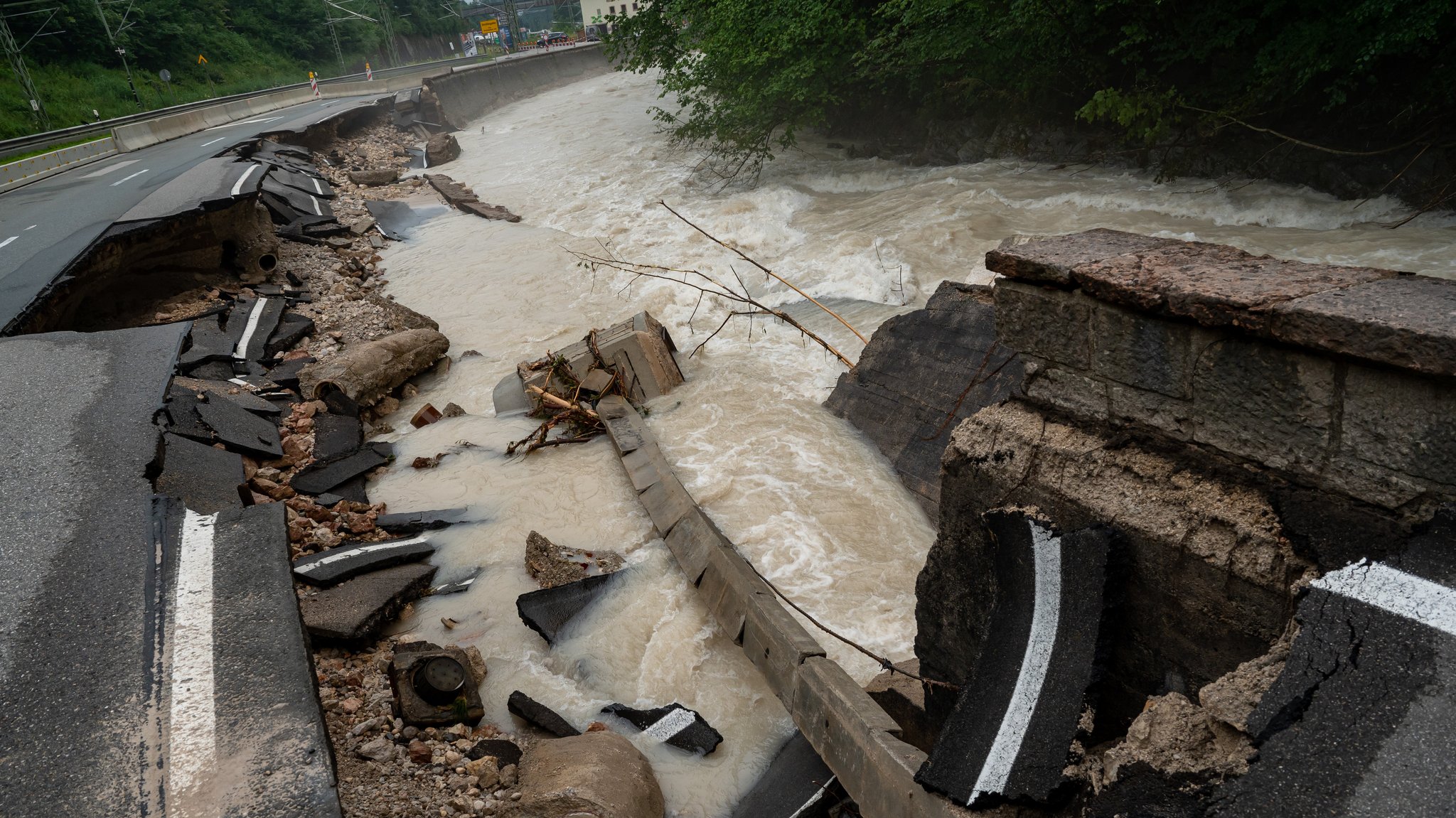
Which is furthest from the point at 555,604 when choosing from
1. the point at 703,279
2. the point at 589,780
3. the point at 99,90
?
the point at 99,90

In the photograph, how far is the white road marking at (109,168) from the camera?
54.7ft

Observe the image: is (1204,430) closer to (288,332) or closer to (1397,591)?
(1397,591)

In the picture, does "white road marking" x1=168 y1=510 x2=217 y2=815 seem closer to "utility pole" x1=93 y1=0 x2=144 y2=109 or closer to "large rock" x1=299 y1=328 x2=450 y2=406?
"large rock" x1=299 y1=328 x2=450 y2=406

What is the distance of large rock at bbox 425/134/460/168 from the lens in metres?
25.1

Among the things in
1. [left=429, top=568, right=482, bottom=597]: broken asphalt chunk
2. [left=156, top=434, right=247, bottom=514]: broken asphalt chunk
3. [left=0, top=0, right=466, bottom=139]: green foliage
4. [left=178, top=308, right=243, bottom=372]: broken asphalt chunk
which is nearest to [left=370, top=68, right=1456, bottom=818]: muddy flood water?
[left=429, top=568, right=482, bottom=597]: broken asphalt chunk

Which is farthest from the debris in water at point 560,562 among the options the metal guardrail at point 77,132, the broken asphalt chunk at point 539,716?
the metal guardrail at point 77,132

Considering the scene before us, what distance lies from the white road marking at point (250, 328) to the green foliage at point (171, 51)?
22.9 meters

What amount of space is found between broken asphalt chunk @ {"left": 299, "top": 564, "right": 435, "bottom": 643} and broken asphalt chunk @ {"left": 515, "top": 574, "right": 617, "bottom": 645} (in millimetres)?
675

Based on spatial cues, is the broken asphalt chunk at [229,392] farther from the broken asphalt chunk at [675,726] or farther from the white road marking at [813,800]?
the white road marking at [813,800]

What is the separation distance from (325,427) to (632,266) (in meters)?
5.89

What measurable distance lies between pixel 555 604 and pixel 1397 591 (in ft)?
13.9

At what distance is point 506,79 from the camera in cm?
3862

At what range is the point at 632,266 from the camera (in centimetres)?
1255

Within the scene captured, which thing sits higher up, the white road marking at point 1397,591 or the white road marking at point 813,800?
the white road marking at point 1397,591
